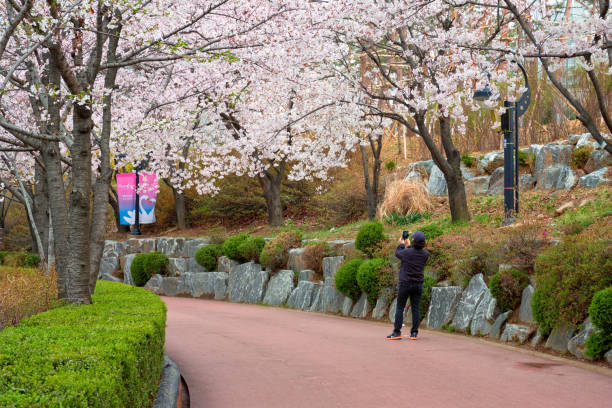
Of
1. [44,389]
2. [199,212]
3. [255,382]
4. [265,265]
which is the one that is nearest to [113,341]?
[44,389]

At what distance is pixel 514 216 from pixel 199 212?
15.3 m

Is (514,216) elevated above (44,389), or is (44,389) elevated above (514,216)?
(514,216)

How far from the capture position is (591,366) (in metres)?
7.49

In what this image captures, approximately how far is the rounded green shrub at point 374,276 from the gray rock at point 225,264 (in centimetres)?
692

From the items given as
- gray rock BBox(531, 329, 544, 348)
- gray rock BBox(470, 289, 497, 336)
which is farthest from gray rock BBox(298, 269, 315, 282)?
gray rock BBox(531, 329, 544, 348)

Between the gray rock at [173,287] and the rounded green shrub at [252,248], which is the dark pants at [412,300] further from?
the gray rock at [173,287]

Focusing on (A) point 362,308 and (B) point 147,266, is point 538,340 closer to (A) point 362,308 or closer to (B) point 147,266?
(A) point 362,308

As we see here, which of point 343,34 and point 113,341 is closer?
point 113,341

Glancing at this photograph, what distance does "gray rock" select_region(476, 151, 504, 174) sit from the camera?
17.1 m

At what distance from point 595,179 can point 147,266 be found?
14.6m

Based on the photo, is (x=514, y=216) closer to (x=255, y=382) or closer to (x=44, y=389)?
(x=255, y=382)

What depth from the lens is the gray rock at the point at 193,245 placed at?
2111cm

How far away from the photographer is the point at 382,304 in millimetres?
12586

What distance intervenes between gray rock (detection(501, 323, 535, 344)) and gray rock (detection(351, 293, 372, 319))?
3927 millimetres
